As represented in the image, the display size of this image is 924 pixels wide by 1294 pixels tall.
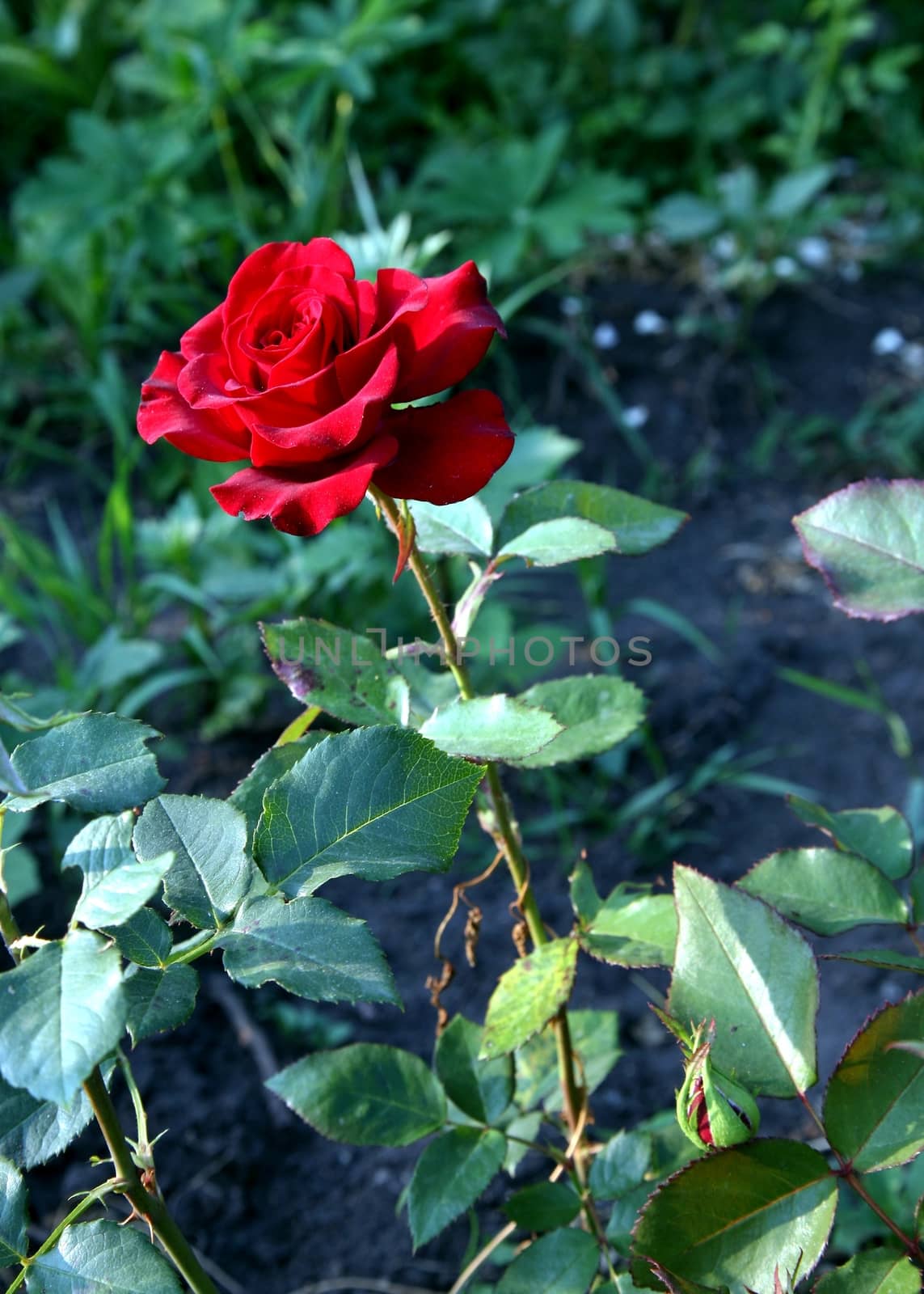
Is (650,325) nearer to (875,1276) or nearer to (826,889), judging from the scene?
(826,889)

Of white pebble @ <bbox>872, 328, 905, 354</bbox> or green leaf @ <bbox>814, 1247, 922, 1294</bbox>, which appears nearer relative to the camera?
green leaf @ <bbox>814, 1247, 922, 1294</bbox>

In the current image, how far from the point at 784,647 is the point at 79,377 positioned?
60.6 inches

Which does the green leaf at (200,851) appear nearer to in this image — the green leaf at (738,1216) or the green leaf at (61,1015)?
the green leaf at (61,1015)

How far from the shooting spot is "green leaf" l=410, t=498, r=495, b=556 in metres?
0.71

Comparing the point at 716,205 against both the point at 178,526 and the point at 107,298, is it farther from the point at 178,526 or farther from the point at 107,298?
the point at 178,526

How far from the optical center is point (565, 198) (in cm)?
234

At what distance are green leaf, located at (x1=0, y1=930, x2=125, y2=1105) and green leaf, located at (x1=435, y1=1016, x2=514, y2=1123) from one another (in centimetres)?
37

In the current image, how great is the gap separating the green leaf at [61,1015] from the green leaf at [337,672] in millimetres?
228

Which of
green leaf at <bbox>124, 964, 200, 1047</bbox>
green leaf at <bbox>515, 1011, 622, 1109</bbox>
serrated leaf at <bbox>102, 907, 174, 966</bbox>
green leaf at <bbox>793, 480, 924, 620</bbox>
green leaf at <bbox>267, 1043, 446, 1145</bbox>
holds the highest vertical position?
serrated leaf at <bbox>102, 907, 174, 966</bbox>

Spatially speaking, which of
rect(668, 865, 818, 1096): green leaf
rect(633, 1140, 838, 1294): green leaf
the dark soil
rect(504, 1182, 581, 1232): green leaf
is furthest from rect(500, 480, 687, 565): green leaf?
the dark soil

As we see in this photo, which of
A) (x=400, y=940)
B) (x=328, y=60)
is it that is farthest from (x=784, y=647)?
(x=328, y=60)

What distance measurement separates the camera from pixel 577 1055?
0.85m

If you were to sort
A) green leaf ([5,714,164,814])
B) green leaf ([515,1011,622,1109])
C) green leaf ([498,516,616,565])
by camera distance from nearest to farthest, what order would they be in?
green leaf ([5,714,164,814]) → green leaf ([498,516,616,565]) → green leaf ([515,1011,622,1109])

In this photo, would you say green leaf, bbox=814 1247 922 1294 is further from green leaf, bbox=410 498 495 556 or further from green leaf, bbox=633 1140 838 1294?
green leaf, bbox=410 498 495 556
